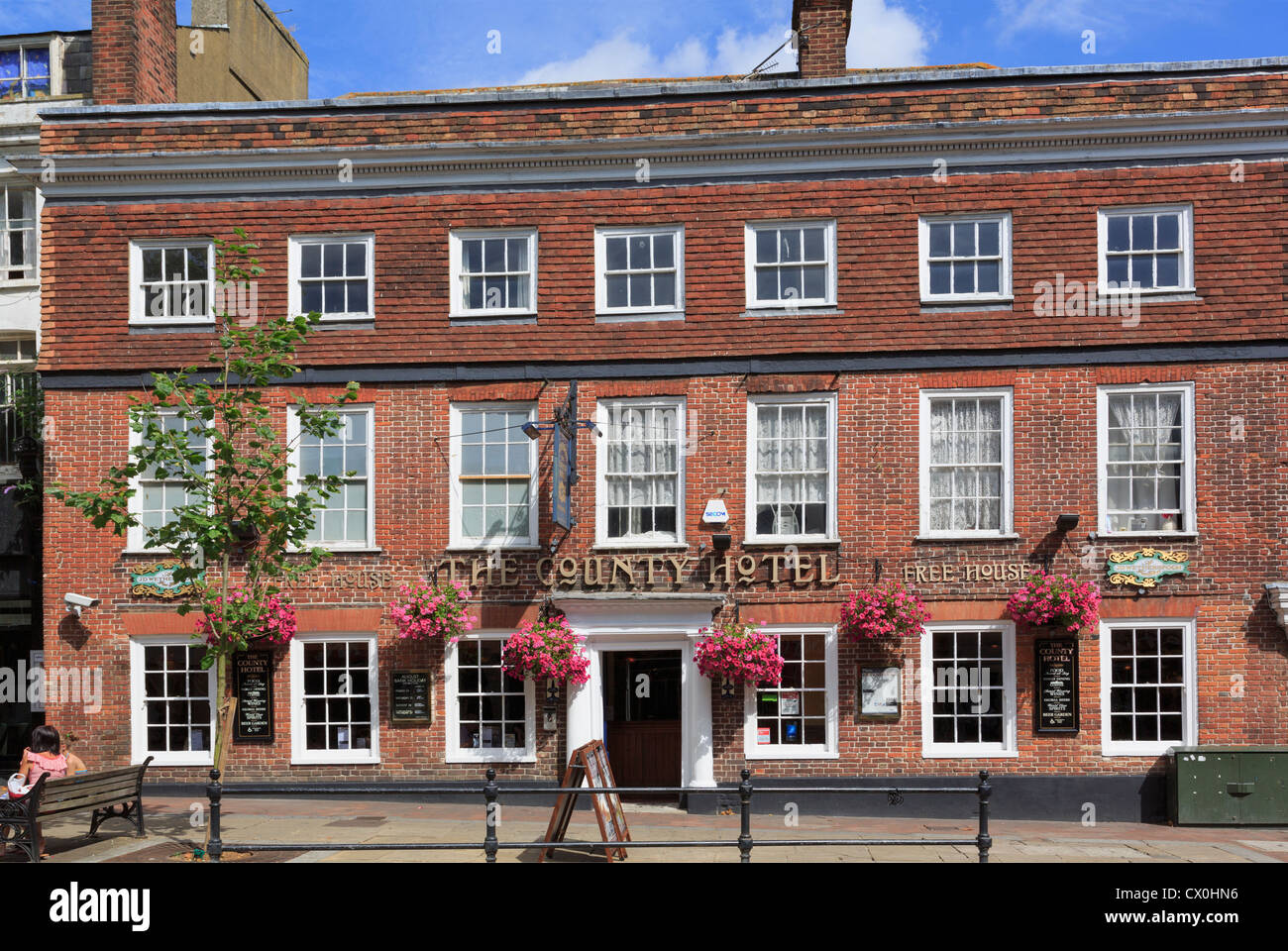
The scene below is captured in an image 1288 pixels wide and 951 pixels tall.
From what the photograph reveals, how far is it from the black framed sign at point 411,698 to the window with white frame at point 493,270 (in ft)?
17.2

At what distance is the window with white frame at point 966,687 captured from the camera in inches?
626

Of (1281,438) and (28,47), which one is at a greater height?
(28,47)

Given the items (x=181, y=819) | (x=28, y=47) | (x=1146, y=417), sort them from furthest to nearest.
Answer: (x=28, y=47)
(x=1146, y=417)
(x=181, y=819)

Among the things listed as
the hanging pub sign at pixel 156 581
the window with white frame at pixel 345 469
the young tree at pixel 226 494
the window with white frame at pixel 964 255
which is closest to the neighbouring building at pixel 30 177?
the hanging pub sign at pixel 156 581

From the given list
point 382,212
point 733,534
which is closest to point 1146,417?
point 733,534

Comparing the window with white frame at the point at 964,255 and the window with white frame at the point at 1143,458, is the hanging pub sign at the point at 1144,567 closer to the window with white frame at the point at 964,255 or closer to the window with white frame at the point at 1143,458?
the window with white frame at the point at 1143,458

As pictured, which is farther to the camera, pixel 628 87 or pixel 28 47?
pixel 28 47

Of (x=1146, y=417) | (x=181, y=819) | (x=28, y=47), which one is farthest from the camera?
(x=28, y=47)

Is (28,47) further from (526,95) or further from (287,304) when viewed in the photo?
(526,95)

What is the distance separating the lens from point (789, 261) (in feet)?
54.3

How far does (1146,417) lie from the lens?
52.6ft

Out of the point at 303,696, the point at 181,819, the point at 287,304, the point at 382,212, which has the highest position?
the point at 382,212

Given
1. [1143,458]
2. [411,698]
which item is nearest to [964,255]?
[1143,458]

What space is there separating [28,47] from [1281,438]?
20707 mm
